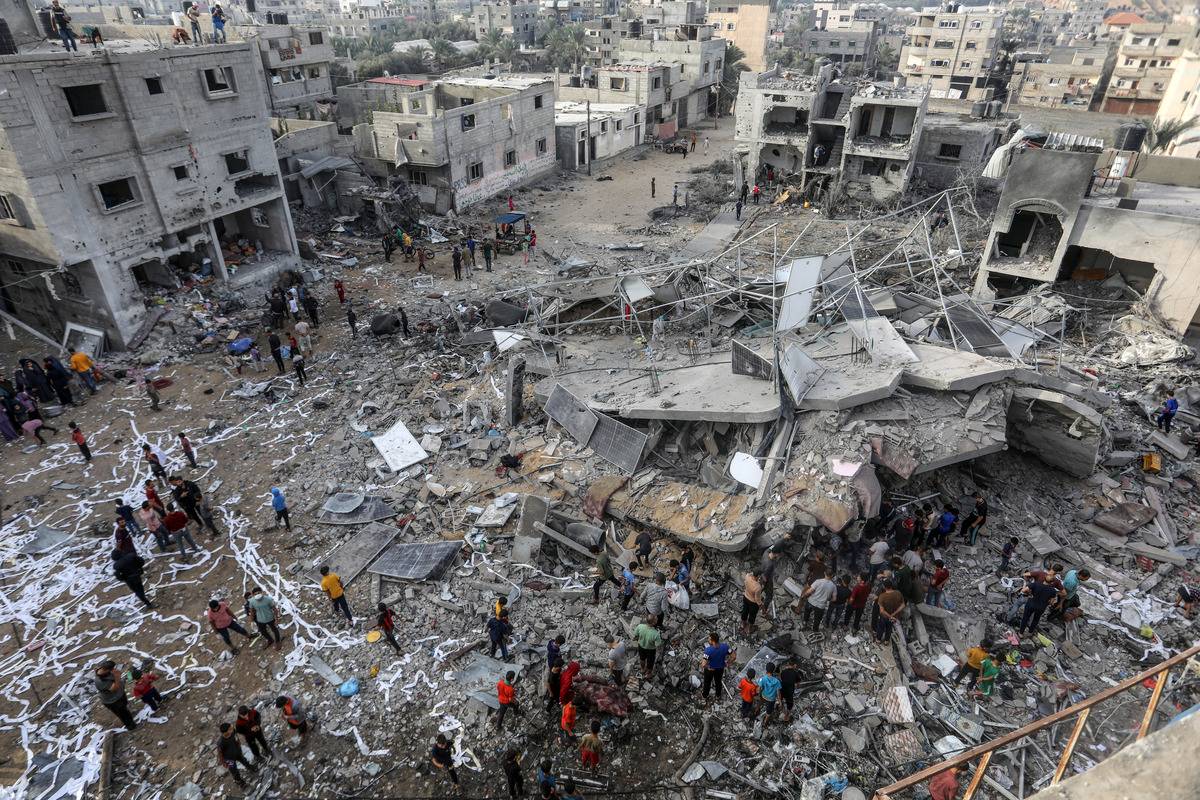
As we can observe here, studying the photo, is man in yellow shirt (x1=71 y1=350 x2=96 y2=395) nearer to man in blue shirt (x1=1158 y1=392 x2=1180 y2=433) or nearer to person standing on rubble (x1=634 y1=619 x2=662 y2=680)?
person standing on rubble (x1=634 y1=619 x2=662 y2=680)

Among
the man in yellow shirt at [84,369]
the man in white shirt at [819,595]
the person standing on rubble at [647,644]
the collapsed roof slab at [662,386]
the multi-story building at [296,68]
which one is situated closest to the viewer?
the person standing on rubble at [647,644]

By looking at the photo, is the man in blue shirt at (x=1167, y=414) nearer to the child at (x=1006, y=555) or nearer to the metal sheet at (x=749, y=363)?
the child at (x=1006, y=555)

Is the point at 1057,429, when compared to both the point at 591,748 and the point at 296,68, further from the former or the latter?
the point at 296,68

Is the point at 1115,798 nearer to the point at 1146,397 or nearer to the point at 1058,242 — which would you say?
the point at 1146,397

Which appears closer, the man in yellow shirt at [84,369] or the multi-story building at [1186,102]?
the man in yellow shirt at [84,369]

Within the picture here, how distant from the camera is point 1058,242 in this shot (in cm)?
2030

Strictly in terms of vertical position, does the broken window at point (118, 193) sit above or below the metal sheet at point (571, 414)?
above

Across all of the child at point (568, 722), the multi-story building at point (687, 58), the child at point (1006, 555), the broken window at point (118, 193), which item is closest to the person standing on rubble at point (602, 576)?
the child at point (568, 722)

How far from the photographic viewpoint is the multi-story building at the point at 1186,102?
31.1 meters

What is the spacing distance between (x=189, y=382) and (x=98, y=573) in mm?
7458

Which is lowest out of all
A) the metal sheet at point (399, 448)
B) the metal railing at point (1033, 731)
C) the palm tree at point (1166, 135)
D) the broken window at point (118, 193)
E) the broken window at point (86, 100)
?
the metal sheet at point (399, 448)

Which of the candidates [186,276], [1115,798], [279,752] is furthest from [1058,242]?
[186,276]

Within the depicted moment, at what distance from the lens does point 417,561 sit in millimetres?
11555

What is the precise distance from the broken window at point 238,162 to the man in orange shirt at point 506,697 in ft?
67.6
